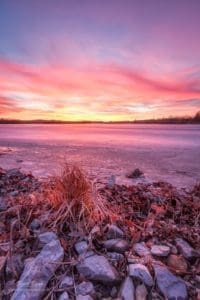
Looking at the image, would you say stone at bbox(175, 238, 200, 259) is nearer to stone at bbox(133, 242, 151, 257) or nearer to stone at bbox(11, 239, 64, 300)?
stone at bbox(133, 242, 151, 257)

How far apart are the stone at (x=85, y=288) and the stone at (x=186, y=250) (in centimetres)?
78

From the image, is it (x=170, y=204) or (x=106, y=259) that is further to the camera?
(x=170, y=204)

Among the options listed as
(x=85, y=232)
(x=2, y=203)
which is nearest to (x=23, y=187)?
(x=2, y=203)

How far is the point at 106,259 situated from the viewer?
1719mm

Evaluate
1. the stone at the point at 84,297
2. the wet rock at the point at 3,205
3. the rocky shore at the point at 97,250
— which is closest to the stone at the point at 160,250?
the rocky shore at the point at 97,250

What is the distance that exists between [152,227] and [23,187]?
85.1 inches

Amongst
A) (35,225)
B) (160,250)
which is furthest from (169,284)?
(35,225)

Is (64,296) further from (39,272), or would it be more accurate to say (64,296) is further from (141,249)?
(141,249)

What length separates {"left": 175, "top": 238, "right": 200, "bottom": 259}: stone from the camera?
1.84 metres

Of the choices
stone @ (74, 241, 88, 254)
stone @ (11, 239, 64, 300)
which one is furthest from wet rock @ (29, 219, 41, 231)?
stone @ (74, 241, 88, 254)


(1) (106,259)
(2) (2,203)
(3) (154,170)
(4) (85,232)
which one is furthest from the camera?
(3) (154,170)

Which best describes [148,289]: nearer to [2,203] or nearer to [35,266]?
[35,266]

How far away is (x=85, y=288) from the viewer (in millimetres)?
1505

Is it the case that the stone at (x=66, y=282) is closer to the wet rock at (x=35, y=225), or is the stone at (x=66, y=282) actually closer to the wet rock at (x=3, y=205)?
the wet rock at (x=35, y=225)
